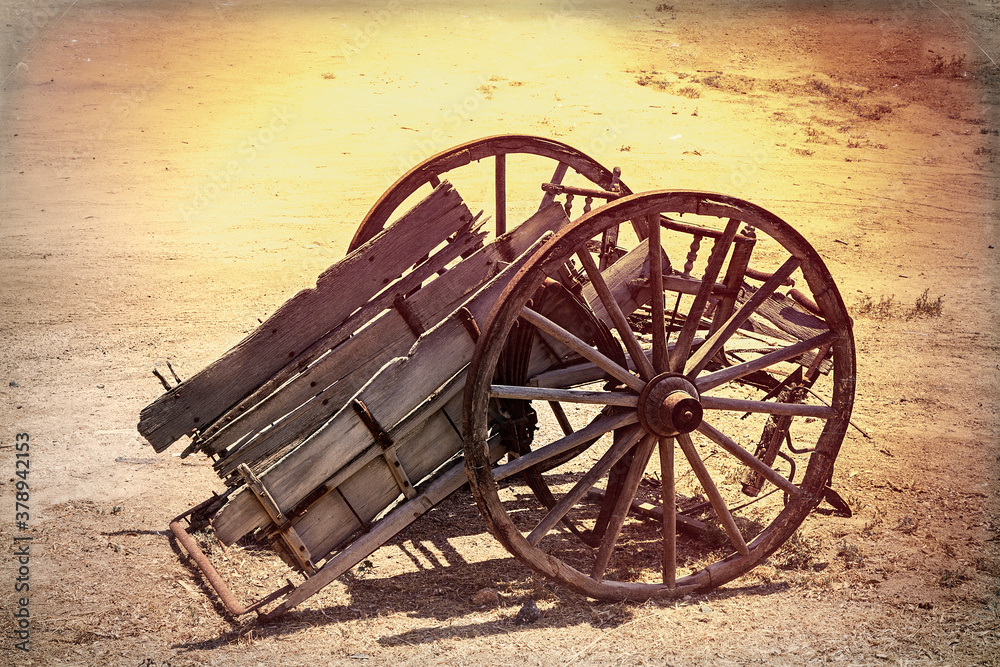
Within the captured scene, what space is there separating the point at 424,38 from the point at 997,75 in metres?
11.7

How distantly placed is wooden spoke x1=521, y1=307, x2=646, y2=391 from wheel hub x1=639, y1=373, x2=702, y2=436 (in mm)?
66

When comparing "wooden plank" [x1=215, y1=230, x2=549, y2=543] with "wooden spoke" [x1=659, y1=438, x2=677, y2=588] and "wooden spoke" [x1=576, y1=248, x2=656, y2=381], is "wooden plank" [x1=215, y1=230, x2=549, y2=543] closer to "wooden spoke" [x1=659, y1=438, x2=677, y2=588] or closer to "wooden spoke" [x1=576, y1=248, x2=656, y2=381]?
"wooden spoke" [x1=576, y1=248, x2=656, y2=381]

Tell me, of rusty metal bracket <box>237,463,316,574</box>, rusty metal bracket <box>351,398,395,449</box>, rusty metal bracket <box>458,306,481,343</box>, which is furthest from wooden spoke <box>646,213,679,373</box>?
rusty metal bracket <box>237,463,316,574</box>

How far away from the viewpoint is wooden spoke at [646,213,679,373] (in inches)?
150

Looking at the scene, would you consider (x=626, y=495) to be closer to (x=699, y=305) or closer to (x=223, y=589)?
(x=699, y=305)

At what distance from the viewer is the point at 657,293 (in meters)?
3.82

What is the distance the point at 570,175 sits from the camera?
43.8 ft

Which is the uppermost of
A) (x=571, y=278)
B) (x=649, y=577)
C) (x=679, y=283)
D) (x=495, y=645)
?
(x=571, y=278)

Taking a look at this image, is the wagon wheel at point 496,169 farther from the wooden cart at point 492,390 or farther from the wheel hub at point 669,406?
the wheel hub at point 669,406

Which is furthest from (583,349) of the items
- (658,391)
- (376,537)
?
(376,537)

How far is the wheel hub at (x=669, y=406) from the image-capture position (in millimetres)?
3801

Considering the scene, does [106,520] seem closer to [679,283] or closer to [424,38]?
[679,283]

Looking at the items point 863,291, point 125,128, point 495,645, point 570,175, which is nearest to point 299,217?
point 570,175

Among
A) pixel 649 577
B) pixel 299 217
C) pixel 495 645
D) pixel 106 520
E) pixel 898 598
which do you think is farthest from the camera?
pixel 299 217
